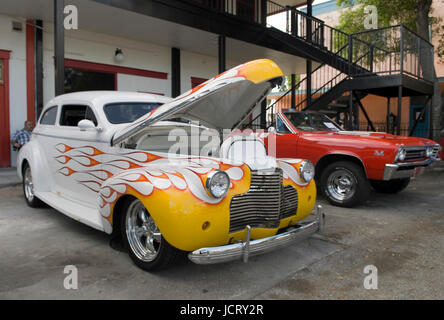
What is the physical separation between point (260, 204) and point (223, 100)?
133 cm

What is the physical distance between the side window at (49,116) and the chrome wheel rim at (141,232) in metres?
2.67

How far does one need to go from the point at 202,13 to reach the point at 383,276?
8.66 meters

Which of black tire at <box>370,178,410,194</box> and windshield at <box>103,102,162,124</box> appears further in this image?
black tire at <box>370,178,410,194</box>

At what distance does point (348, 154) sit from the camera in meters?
6.11

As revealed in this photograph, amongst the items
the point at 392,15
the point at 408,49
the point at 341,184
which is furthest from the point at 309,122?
the point at 392,15

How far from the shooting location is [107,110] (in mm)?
4488

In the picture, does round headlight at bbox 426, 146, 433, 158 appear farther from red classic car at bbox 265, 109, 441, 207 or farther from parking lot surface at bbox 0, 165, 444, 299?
parking lot surface at bbox 0, 165, 444, 299

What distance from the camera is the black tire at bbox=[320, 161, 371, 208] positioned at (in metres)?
6.01

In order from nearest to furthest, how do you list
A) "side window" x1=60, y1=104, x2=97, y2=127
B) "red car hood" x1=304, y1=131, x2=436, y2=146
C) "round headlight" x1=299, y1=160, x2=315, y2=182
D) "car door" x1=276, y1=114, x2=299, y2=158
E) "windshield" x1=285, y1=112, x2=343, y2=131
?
1. "round headlight" x1=299, y1=160, x2=315, y2=182
2. "side window" x1=60, y1=104, x2=97, y2=127
3. "red car hood" x1=304, y1=131, x2=436, y2=146
4. "car door" x1=276, y1=114, x2=299, y2=158
5. "windshield" x1=285, y1=112, x2=343, y2=131

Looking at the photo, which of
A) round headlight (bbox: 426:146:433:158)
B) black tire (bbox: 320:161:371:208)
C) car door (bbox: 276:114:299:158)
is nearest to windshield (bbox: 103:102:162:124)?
car door (bbox: 276:114:299:158)

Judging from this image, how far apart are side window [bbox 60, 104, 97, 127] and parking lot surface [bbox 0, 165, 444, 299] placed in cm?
138

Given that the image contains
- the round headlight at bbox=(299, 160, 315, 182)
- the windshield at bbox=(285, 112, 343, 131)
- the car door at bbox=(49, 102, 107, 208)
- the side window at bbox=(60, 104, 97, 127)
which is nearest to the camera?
the round headlight at bbox=(299, 160, 315, 182)

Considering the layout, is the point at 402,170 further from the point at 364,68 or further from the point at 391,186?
the point at 364,68

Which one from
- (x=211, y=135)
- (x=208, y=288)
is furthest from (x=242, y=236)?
(x=211, y=135)
